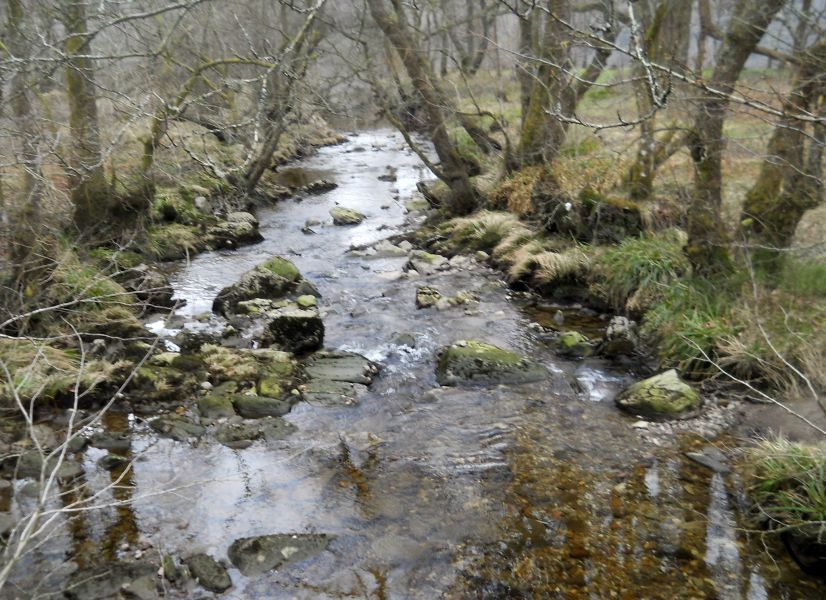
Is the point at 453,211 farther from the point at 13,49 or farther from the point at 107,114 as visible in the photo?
the point at 13,49

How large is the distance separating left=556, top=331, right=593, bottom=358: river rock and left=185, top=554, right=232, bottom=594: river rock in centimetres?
471

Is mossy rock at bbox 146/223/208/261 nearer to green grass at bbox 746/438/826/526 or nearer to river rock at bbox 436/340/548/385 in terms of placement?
river rock at bbox 436/340/548/385

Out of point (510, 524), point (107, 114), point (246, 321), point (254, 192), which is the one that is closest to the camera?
point (510, 524)

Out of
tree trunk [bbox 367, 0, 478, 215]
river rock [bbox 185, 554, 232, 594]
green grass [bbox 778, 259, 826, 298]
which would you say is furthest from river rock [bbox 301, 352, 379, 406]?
tree trunk [bbox 367, 0, 478, 215]

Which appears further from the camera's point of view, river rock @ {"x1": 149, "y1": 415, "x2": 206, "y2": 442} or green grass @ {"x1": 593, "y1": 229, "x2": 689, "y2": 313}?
green grass @ {"x1": 593, "y1": 229, "x2": 689, "y2": 313}

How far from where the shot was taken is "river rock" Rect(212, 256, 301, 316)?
30.3 feet

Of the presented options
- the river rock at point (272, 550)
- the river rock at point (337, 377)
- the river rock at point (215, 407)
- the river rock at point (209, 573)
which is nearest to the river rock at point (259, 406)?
the river rock at point (215, 407)

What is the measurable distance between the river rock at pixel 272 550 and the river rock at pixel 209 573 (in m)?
0.12

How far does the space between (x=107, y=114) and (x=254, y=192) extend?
3.53m

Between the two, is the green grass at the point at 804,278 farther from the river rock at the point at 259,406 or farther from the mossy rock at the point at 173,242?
the mossy rock at the point at 173,242

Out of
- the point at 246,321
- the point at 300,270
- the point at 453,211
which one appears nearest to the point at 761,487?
the point at 246,321

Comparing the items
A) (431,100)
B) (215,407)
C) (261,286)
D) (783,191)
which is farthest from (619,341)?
(431,100)

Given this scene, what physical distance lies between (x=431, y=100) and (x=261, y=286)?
5.57 meters

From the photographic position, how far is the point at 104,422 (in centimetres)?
617
